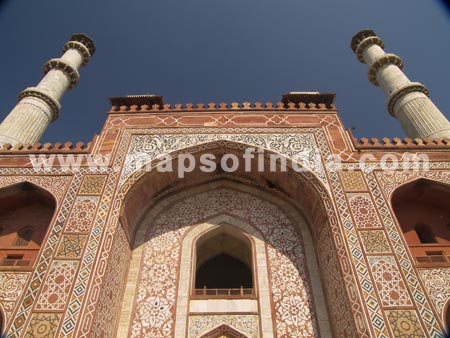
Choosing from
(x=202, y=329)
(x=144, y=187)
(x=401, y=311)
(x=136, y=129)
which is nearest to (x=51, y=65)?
(x=136, y=129)

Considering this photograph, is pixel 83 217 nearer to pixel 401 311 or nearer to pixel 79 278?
pixel 79 278

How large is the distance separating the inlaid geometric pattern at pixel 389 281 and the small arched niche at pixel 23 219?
478 cm

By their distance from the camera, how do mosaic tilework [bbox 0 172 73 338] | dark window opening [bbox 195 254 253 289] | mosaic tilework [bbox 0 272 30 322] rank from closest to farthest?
1. mosaic tilework [bbox 0 172 73 338]
2. mosaic tilework [bbox 0 272 30 322]
3. dark window opening [bbox 195 254 253 289]

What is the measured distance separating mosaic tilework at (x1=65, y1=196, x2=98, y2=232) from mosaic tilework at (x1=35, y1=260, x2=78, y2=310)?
1.80ft

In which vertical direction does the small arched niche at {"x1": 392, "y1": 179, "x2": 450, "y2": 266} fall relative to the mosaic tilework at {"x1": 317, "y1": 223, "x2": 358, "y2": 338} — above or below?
above

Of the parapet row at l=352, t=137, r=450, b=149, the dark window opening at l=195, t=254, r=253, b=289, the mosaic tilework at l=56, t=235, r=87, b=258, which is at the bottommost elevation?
the mosaic tilework at l=56, t=235, r=87, b=258

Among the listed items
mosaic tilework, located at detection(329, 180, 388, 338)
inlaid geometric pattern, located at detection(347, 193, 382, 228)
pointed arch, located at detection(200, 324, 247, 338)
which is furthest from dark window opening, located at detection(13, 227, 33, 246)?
inlaid geometric pattern, located at detection(347, 193, 382, 228)

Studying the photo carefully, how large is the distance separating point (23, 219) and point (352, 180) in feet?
17.6

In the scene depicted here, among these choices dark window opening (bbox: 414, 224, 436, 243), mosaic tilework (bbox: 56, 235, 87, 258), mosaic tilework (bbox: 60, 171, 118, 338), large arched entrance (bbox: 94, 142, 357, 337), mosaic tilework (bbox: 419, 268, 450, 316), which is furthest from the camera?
dark window opening (bbox: 414, 224, 436, 243)

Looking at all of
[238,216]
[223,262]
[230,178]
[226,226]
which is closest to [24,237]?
[226,226]

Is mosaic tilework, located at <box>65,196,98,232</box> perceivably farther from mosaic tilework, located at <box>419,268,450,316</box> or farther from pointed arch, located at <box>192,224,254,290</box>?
mosaic tilework, located at <box>419,268,450,316</box>

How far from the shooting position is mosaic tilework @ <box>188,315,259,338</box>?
5.14 metres

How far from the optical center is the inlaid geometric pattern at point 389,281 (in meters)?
4.52

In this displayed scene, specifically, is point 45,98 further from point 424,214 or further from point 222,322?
point 424,214
